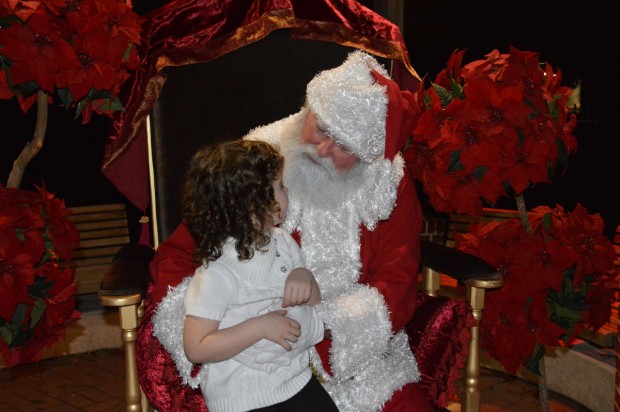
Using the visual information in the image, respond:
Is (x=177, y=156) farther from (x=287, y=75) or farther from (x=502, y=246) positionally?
(x=502, y=246)

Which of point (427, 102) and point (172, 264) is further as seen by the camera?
point (427, 102)

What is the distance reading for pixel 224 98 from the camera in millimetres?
2414

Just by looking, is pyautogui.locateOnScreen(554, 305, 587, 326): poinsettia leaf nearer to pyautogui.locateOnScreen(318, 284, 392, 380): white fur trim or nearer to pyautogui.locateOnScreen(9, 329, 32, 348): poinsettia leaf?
pyautogui.locateOnScreen(318, 284, 392, 380): white fur trim

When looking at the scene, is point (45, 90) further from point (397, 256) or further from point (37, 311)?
point (397, 256)

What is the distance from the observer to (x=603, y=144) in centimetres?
420

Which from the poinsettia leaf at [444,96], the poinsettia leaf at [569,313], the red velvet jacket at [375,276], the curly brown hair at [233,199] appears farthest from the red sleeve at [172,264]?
the poinsettia leaf at [569,313]

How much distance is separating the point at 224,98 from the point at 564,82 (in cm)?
287

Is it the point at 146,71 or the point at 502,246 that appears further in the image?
the point at 502,246

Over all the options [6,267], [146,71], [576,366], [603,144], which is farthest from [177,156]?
[603,144]

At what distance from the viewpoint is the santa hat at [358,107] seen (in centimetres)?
195

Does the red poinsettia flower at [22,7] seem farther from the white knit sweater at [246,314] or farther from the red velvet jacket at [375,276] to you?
the white knit sweater at [246,314]

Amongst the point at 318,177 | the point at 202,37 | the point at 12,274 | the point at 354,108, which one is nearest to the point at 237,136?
the point at 202,37

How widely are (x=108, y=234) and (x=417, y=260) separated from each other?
3.02 metres

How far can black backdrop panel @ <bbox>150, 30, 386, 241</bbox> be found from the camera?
2326 mm
